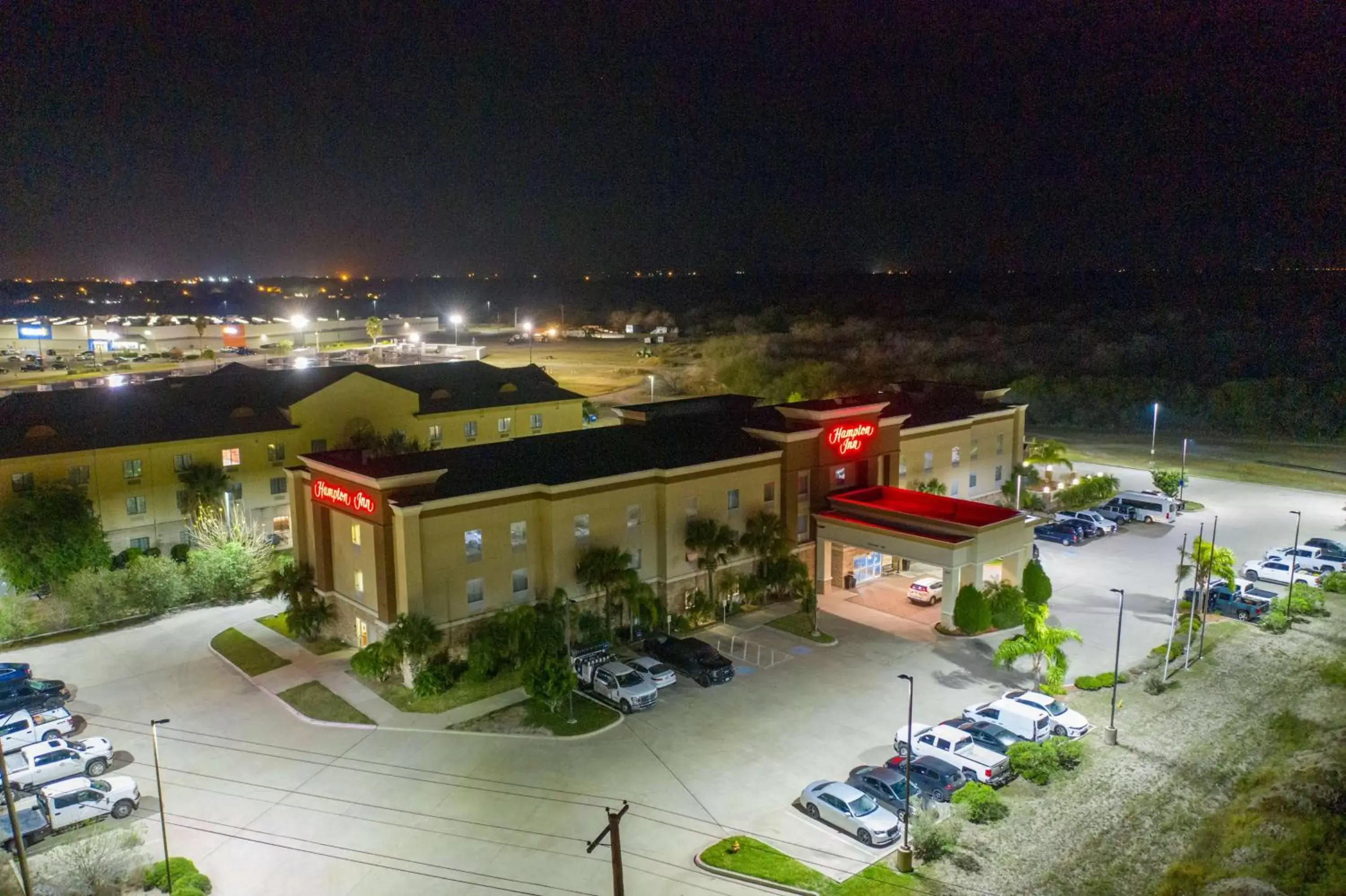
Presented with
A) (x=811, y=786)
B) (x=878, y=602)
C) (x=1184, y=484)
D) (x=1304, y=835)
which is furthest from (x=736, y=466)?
(x=1184, y=484)

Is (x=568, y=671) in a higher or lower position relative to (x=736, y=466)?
lower

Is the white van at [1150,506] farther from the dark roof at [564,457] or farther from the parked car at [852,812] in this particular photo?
the parked car at [852,812]

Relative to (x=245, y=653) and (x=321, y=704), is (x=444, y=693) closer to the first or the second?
(x=321, y=704)

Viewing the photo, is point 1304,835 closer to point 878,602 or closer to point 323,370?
point 878,602

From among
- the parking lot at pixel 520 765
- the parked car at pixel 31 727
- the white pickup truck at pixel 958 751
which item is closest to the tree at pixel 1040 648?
the parking lot at pixel 520 765

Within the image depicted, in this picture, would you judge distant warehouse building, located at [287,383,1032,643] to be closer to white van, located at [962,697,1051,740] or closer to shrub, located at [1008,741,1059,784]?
white van, located at [962,697,1051,740]

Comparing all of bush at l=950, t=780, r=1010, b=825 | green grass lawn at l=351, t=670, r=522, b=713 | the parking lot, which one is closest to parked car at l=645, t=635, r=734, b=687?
the parking lot
